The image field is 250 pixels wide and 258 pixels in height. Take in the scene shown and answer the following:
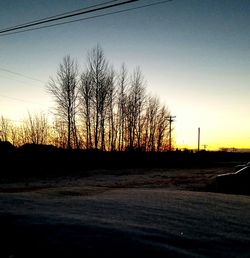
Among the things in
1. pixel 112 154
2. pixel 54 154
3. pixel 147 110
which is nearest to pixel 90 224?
pixel 54 154

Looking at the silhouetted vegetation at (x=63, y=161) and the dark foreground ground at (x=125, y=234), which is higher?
the dark foreground ground at (x=125, y=234)

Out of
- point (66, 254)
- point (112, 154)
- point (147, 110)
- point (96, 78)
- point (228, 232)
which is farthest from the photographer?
point (147, 110)

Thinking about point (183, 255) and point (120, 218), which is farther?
point (120, 218)

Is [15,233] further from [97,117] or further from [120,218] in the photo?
[97,117]

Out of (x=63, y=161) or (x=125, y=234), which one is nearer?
(x=125, y=234)

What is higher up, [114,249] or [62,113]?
[62,113]

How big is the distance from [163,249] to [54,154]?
86.1 feet

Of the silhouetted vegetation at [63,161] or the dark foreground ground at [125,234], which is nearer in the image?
the dark foreground ground at [125,234]

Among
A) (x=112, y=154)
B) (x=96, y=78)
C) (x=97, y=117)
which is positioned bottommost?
(x=112, y=154)

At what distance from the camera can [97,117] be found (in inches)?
1460

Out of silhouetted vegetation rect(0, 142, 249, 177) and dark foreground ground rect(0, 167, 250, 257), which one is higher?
dark foreground ground rect(0, 167, 250, 257)

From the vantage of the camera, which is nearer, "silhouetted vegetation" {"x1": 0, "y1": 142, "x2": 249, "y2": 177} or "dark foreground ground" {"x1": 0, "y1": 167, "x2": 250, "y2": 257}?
"dark foreground ground" {"x1": 0, "y1": 167, "x2": 250, "y2": 257}

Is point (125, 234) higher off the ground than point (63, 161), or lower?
higher

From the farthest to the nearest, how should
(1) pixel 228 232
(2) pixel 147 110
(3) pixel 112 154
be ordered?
(2) pixel 147 110 < (3) pixel 112 154 < (1) pixel 228 232
